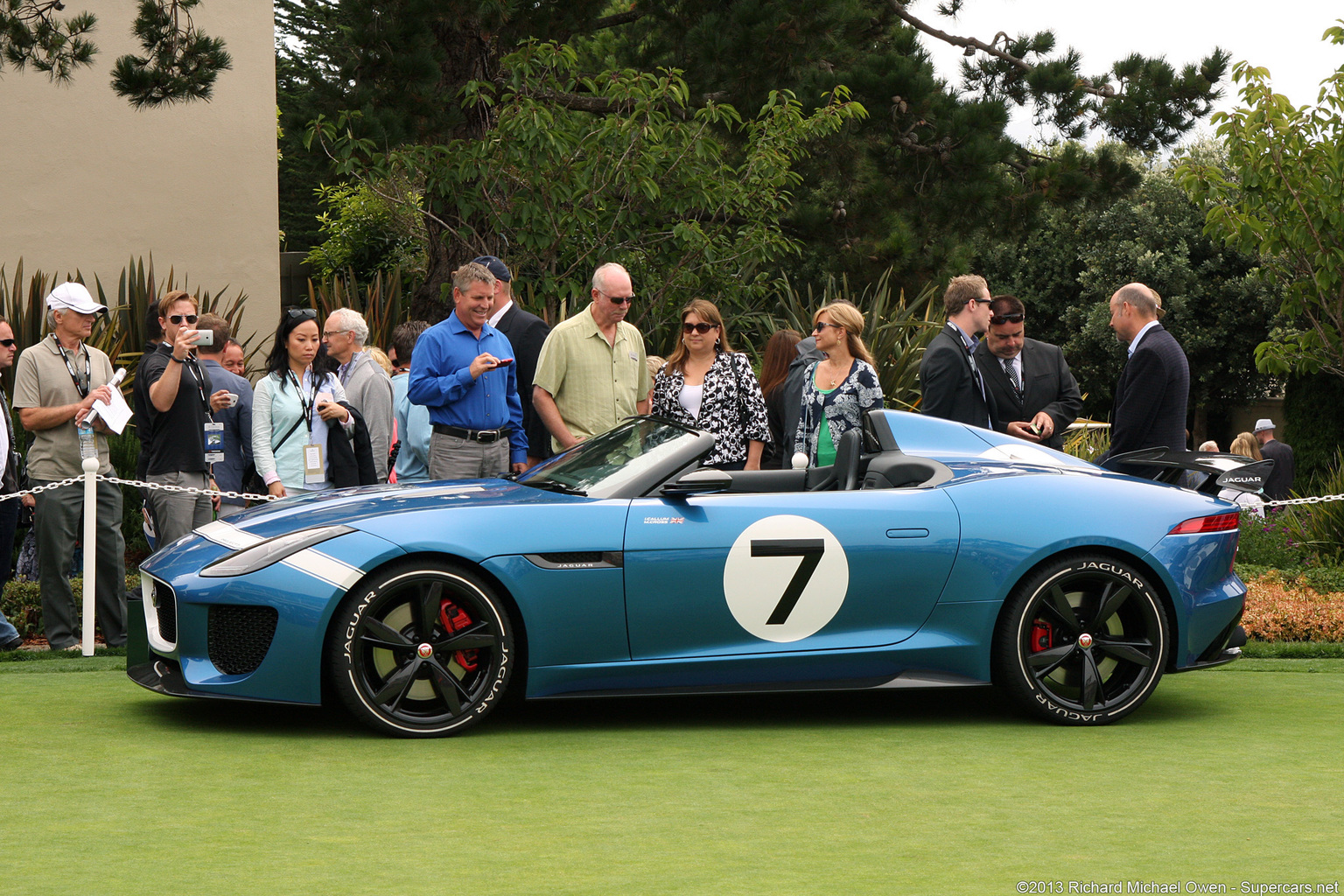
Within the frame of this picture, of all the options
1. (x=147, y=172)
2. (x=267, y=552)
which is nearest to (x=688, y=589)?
(x=267, y=552)

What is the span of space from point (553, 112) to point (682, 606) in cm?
877

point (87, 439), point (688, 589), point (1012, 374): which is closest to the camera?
point (688, 589)

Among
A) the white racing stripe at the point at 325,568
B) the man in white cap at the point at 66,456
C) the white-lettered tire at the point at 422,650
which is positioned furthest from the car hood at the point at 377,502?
the man in white cap at the point at 66,456

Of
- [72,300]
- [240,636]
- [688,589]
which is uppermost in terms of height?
[72,300]

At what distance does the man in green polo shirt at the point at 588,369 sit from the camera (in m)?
8.41

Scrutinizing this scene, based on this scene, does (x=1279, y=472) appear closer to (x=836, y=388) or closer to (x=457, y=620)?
(x=836, y=388)

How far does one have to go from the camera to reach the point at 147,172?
16.2 meters

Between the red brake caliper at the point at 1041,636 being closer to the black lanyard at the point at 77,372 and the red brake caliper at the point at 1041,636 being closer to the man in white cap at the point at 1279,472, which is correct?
the black lanyard at the point at 77,372

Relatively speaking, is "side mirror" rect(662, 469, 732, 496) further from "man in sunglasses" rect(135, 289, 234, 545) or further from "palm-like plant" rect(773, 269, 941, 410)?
"palm-like plant" rect(773, 269, 941, 410)

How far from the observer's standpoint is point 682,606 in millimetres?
5926

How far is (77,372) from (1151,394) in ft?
19.7

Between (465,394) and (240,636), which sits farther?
(465,394)

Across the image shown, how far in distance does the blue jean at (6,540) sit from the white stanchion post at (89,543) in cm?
44

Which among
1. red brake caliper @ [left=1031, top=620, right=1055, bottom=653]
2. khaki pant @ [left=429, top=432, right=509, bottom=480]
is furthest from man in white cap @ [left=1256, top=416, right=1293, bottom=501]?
red brake caliper @ [left=1031, top=620, right=1055, bottom=653]
